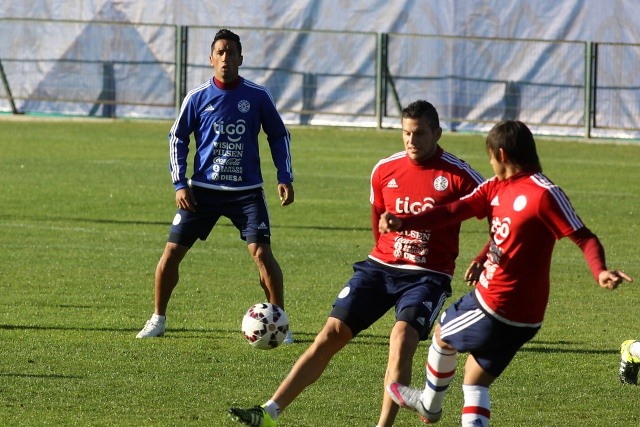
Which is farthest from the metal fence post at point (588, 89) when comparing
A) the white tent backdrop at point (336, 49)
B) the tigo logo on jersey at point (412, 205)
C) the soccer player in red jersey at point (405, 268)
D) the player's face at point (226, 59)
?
the tigo logo on jersey at point (412, 205)

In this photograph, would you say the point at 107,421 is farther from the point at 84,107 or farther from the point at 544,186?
the point at 84,107

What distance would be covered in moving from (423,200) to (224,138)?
104 inches

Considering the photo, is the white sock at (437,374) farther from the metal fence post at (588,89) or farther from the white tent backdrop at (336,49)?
the white tent backdrop at (336,49)

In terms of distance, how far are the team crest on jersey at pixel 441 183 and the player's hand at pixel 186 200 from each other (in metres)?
2.65

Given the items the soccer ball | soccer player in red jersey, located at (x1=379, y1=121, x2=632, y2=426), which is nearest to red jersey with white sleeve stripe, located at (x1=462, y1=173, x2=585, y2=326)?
soccer player in red jersey, located at (x1=379, y1=121, x2=632, y2=426)

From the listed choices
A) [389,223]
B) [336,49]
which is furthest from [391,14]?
[389,223]

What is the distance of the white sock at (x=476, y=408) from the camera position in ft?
20.1

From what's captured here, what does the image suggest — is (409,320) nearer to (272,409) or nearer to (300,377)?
(300,377)

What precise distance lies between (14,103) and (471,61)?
11007 mm

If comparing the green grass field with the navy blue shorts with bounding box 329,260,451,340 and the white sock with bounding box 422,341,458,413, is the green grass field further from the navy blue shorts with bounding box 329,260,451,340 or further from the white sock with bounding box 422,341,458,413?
the white sock with bounding box 422,341,458,413

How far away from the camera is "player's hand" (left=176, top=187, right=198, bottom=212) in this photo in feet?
30.6

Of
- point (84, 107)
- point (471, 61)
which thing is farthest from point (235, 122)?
point (84, 107)

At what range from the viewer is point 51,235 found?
48.1ft

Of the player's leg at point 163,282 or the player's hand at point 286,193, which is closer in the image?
the player's hand at point 286,193
